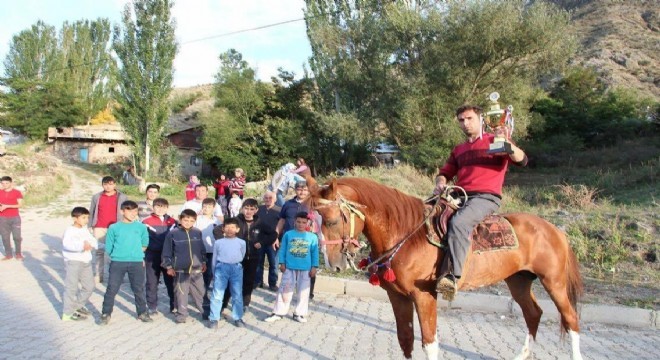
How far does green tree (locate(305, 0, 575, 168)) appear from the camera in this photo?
24016 mm

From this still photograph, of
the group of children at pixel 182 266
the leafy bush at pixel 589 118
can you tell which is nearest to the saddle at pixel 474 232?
the group of children at pixel 182 266

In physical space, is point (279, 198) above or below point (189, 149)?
below

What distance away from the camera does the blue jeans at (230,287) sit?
6168 millimetres

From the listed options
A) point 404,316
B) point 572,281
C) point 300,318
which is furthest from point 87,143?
point 572,281

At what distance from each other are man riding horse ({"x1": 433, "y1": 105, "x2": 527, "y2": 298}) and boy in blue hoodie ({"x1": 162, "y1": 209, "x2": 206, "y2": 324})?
143 inches

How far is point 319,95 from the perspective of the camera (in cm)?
3234

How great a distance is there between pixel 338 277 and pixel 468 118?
15.1 feet

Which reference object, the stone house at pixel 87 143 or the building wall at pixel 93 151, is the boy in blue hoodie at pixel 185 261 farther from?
the building wall at pixel 93 151

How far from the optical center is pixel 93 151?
151ft

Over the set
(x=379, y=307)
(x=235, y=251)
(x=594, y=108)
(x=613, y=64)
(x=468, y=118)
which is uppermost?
(x=613, y=64)

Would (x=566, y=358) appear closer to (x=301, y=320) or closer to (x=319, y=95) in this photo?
(x=301, y=320)

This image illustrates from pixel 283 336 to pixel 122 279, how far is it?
2.42 metres

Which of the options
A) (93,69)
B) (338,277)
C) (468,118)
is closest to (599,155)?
(338,277)

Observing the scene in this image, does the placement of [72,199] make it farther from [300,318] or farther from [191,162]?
[300,318]
